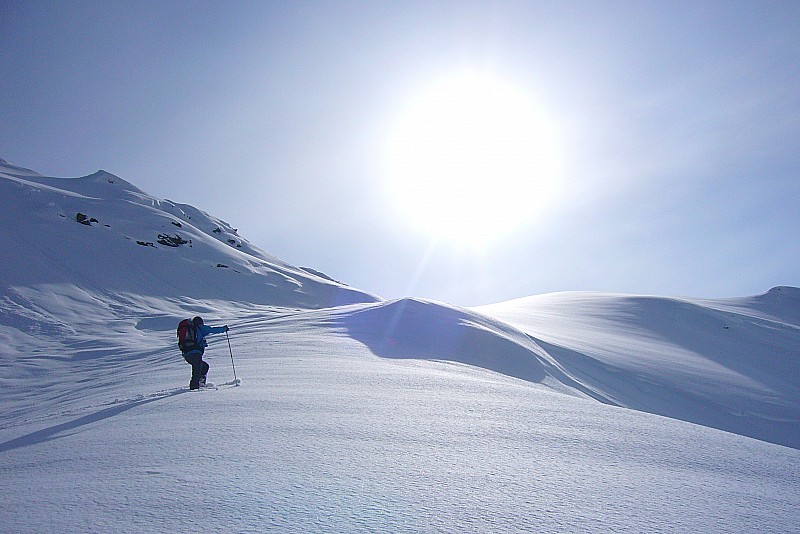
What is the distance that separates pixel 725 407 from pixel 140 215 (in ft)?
182

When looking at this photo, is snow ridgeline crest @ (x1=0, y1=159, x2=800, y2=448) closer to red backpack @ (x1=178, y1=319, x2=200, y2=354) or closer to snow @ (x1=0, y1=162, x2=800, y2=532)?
snow @ (x1=0, y1=162, x2=800, y2=532)

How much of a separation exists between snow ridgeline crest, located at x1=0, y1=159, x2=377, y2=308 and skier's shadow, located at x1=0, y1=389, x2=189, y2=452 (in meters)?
27.9

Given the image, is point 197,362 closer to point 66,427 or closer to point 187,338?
point 187,338

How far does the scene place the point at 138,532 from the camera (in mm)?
2902

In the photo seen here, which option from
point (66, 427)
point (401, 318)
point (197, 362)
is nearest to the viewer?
point (66, 427)

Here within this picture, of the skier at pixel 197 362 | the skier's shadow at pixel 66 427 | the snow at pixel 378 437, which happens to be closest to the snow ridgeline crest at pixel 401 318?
the snow at pixel 378 437

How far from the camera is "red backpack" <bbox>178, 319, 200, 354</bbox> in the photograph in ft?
30.0

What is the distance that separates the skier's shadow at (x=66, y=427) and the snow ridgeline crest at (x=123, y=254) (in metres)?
27.9

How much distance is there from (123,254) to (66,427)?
135 feet

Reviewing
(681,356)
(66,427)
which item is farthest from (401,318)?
(681,356)

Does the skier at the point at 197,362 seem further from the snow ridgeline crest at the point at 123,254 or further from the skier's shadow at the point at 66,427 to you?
the snow ridgeline crest at the point at 123,254

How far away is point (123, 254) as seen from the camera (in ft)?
140

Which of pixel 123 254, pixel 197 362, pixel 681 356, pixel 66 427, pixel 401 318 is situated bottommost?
pixel 66 427

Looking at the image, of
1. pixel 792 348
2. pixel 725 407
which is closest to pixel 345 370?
pixel 725 407
